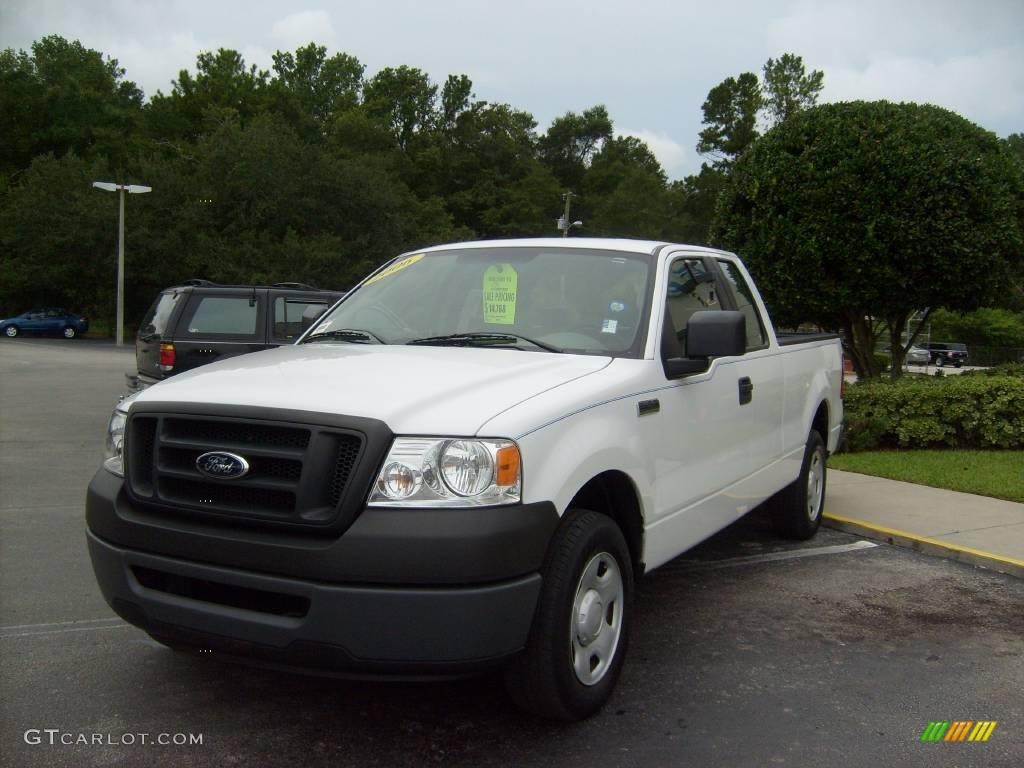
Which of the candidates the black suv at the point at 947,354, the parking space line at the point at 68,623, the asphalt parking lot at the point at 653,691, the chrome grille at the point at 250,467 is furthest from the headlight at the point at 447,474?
the black suv at the point at 947,354

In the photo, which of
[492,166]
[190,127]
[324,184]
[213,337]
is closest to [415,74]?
[492,166]

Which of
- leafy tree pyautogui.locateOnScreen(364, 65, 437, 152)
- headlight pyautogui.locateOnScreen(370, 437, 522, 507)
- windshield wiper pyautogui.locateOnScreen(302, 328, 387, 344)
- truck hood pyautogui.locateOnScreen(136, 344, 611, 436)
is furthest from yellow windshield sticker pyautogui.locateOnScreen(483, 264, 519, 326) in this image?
leafy tree pyautogui.locateOnScreen(364, 65, 437, 152)

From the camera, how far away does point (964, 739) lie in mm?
3609

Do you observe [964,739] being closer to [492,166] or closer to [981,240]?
[981,240]

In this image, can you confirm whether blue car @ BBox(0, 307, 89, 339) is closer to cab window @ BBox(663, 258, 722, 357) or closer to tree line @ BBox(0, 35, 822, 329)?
tree line @ BBox(0, 35, 822, 329)

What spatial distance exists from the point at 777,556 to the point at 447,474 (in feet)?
12.8

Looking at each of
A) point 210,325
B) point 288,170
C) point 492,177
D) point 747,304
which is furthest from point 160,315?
point 492,177

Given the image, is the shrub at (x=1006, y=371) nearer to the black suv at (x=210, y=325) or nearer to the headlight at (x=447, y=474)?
the black suv at (x=210, y=325)

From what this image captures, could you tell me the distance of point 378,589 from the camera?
3.02m

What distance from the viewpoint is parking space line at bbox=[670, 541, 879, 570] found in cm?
610

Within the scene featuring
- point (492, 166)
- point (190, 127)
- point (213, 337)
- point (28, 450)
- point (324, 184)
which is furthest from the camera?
point (492, 166)

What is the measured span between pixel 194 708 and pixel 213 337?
28.5ft

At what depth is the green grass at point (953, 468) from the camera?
844 cm

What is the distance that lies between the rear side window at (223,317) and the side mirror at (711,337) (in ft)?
28.6
